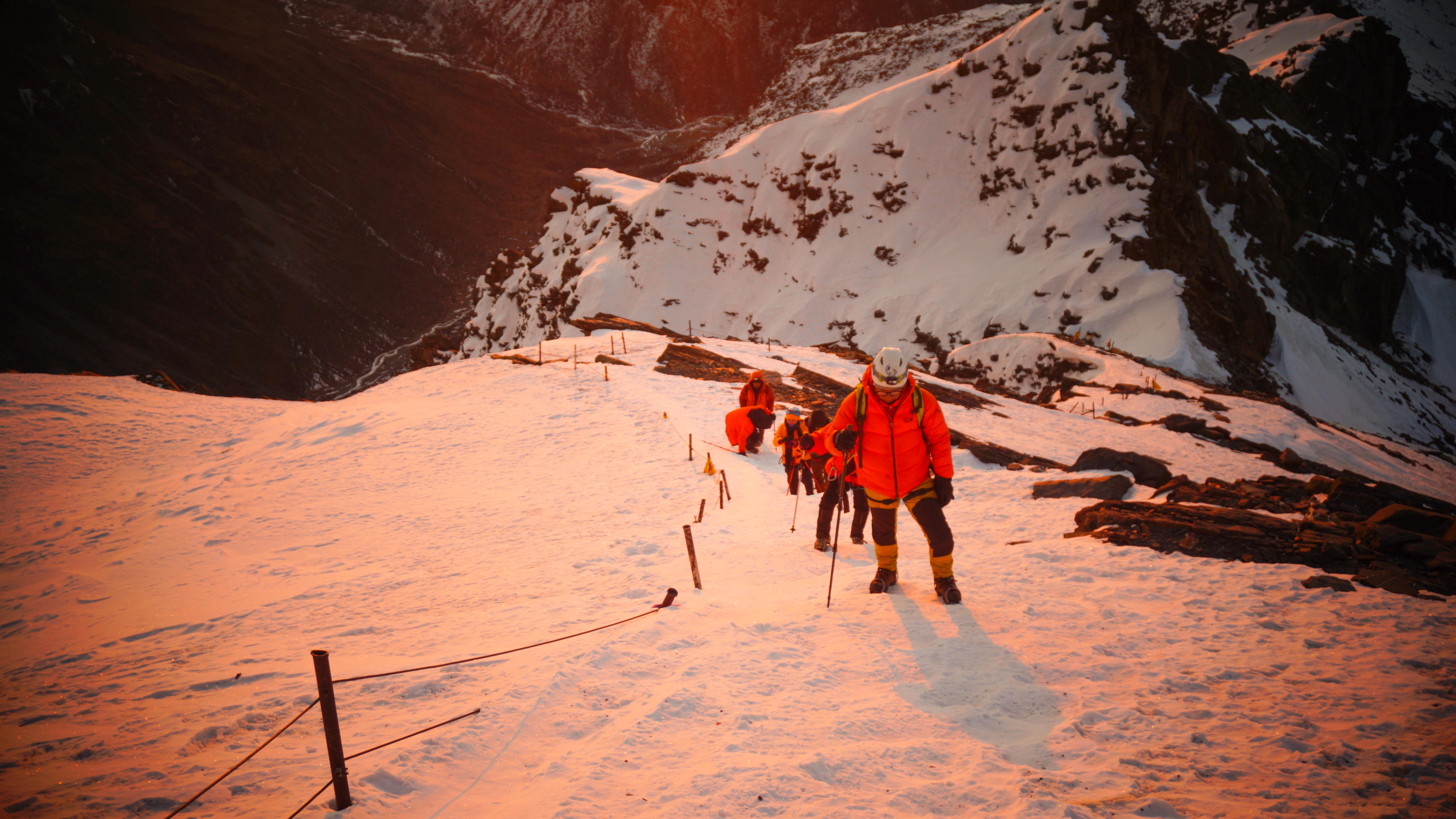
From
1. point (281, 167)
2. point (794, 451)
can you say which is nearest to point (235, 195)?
point (281, 167)

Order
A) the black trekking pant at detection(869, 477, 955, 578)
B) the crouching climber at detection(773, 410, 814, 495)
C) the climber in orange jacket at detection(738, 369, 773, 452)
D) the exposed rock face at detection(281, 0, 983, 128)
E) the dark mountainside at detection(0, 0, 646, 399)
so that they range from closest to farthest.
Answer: the black trekking pant at detection(869, 477, 955, 578) < the crouching climber at detection(773, 410, 814, 495) < the climber in orange jacket at detection(738, 369, 773, 452) < the dark mountainside at detection(0, 0, 646, 399) < the exposed rock face at detection(281, 0, 983, 128)

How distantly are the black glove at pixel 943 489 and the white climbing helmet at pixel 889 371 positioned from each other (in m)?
0.80

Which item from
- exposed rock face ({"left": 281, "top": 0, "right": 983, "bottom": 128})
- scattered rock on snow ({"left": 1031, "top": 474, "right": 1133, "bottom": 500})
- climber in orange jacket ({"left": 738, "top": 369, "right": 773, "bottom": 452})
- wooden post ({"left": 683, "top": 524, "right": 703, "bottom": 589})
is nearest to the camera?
wooden post ({"left": 683, "top": 524, "right": 703, "bottom": 589})

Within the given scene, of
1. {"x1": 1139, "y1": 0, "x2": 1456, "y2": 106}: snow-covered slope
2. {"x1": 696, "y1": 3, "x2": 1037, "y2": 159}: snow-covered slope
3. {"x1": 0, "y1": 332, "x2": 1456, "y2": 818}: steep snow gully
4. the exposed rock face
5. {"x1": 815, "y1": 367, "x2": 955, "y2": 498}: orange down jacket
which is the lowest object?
{"x1": 0, "y1": 332, "x2": 1456, "y2": 818}: steep snow gully

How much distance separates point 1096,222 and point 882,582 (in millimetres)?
36596

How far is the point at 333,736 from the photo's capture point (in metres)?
2.79

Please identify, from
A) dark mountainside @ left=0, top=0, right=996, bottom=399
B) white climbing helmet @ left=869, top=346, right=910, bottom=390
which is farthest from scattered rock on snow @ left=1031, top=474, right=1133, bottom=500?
dark mountainside @ left=0, top=0, right=996, bottom=399

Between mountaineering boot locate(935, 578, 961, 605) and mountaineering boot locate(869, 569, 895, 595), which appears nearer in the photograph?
A: mountaineering boot locate(935, 578, 961, 605)

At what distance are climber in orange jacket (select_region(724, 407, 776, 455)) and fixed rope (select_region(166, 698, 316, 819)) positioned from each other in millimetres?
8674

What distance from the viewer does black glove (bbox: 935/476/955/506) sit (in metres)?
5.05

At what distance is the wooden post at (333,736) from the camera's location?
2789 millimetres

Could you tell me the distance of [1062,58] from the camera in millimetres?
39094

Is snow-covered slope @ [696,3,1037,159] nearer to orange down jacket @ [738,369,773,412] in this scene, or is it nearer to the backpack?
orange down jacket @ [738,369,773,412]

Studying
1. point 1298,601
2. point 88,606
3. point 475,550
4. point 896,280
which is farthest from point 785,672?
point 896,280
